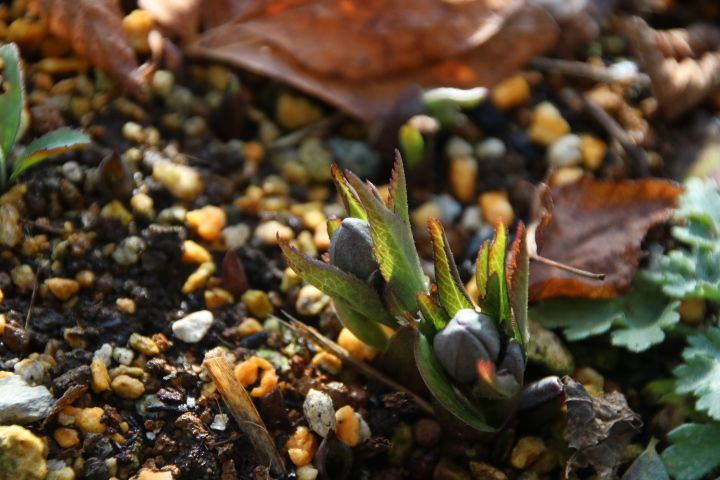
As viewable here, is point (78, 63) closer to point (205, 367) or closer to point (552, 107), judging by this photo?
point (205, 367)

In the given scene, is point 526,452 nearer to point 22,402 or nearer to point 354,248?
point 354,248

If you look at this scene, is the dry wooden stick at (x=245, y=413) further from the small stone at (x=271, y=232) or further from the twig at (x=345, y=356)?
the small stone at (x=271, y=232)

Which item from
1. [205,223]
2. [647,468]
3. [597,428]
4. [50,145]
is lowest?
[647,468]

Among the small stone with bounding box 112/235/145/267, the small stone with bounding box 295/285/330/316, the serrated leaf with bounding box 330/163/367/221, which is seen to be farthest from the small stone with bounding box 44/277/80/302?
the serrated leaf with bounding box 330/163/367/221

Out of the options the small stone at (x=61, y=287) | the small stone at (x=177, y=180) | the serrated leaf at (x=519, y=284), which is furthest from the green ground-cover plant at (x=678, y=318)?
the small stone at (x=61, y=287)

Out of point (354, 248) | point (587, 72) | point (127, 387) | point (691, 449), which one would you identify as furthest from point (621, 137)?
point (127, 387)
